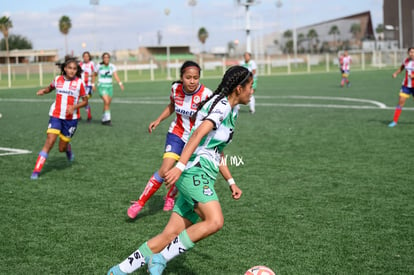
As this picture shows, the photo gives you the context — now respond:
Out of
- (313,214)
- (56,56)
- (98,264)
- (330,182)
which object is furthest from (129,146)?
(56,56)

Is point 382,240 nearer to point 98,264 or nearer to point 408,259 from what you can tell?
point 408,259

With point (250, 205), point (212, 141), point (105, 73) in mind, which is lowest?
point (250, 205)

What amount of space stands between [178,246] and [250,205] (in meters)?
3.27

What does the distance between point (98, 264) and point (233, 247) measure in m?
1.39

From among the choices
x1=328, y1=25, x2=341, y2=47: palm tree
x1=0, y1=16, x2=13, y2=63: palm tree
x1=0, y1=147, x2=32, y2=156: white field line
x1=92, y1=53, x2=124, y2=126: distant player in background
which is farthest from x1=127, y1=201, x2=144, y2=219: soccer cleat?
x1=328, y1=25, x2=341, y2=47: palm tree

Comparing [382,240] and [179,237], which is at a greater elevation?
[179,237]

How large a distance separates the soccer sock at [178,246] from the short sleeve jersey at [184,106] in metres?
2.78

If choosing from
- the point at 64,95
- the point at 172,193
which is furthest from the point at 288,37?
the point at 172,193

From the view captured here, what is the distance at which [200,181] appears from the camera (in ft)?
14.2

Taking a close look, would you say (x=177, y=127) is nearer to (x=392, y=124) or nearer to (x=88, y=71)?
(x=392, y=124)

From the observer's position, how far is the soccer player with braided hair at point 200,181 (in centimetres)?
421

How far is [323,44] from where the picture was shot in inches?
5143

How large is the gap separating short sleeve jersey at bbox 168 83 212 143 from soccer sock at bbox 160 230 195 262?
2777 millimetres

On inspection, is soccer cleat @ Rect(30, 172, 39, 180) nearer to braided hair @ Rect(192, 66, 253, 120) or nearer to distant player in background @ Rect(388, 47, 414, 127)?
braided hair @ Rect(192, 66, 253, 120)
